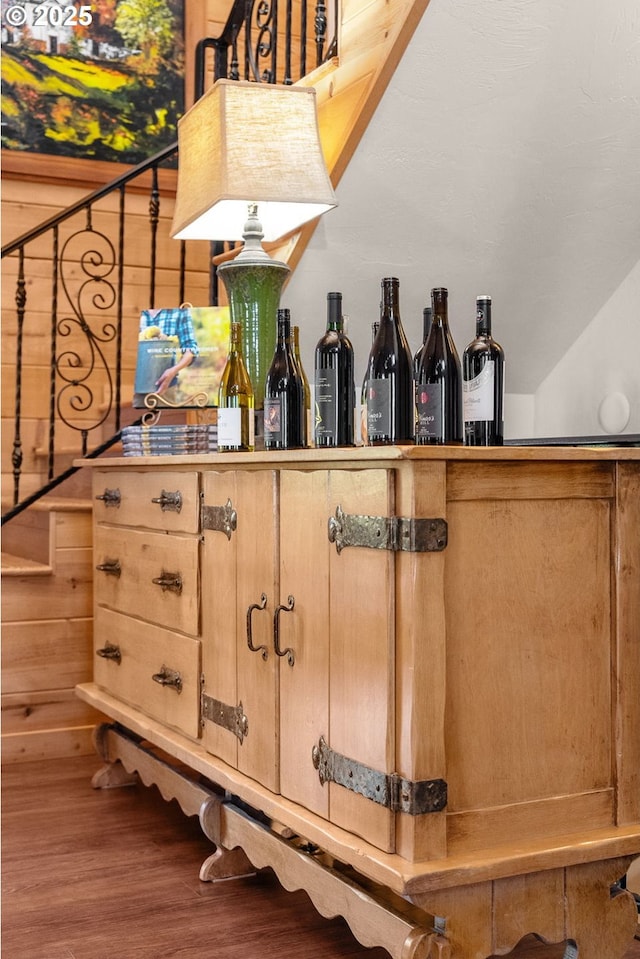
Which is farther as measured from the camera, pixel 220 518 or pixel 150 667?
pixel 150 667

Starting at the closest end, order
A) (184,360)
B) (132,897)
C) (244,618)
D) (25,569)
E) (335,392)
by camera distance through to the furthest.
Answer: (335,392) < (244,618) < (132,897) < (184,360) < (25,569)

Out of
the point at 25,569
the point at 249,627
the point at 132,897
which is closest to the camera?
the point at 249,627

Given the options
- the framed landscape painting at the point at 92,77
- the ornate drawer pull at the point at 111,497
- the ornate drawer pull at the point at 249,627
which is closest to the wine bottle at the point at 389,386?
the ornate drawer pull at the point at 249,627

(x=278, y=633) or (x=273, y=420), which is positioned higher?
(x=273, y=420)

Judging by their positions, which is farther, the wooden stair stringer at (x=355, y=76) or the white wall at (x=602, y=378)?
the white wall at (x=602, y=378)

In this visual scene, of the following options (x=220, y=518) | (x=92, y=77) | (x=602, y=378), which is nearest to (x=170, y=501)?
(x=220, y=518)

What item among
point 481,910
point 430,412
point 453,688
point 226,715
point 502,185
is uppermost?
point 502,185

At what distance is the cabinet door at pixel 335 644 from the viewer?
1733 millimetres

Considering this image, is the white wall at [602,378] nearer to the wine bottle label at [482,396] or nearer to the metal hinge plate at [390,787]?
the wine bottle label at [482,396]

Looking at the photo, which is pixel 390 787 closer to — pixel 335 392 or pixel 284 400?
pixel 335 392

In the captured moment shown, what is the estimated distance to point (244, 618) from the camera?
221 centimetres

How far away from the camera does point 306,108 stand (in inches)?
102

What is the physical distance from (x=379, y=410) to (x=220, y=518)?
603 millimetres

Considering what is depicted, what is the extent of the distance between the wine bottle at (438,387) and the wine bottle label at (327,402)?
0.53 ft
